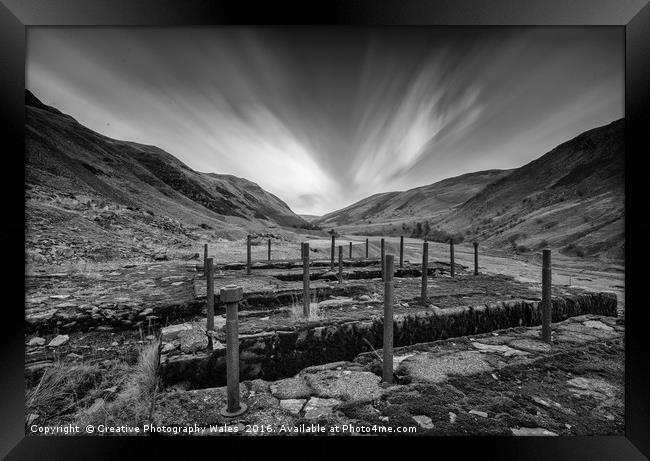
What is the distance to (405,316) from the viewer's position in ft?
11.8

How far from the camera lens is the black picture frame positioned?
8.87ft

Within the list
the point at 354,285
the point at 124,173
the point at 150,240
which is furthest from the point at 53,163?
the point at 354,285

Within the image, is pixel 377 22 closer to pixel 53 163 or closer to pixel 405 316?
pixel 405 316

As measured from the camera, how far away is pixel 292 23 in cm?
289

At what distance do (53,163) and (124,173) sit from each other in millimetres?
12720

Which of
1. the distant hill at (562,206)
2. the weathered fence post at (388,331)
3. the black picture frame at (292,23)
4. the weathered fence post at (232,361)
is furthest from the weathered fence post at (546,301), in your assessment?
the weathered fence post at (232,361)

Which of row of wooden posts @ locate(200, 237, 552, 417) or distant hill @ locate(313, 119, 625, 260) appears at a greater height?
distant hill @ locate(313, 119, 625, 260)

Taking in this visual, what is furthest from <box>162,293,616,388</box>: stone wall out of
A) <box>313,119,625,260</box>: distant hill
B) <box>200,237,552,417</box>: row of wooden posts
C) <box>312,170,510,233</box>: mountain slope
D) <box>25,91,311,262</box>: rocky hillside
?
<box>312,170,510,233</box>: mountain slope

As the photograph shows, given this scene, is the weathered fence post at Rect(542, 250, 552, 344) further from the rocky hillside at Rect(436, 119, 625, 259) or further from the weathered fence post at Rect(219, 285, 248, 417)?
the weathered fence post at Rect(219, 285, 248, 417)

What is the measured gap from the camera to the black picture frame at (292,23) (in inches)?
106

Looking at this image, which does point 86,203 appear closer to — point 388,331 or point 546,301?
point 388,331

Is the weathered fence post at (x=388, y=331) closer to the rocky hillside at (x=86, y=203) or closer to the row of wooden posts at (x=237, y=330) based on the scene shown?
the row of wooden posts at (x=237, y=330)

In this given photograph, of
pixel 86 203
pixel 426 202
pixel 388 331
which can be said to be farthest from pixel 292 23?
pixel 426 202

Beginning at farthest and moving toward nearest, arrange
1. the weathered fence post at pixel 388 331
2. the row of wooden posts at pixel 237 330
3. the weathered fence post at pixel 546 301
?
1. the weathered fence post at pixel 546 301
2. the weathered fence post at pixel 388 331
3. the row of wooden posts at pixel 237 330
